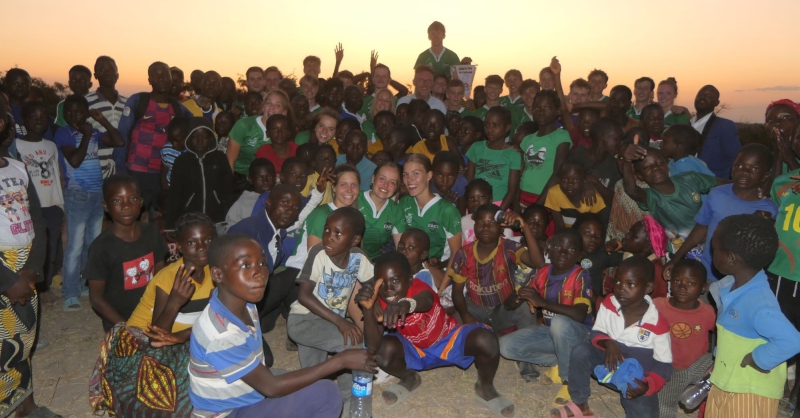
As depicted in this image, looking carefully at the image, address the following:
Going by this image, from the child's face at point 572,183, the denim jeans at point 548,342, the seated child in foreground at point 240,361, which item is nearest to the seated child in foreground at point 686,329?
the denim jeans at point 548,342

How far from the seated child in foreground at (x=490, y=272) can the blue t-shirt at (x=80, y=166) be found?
3.58 meters

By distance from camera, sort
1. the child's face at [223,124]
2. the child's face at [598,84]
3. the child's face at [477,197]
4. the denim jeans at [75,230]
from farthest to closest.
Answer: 1. the child's face at [598,84]
2. the child's face at [223,124]
3. the denim jeans at [75,230]
4. the child's face at [477,197]

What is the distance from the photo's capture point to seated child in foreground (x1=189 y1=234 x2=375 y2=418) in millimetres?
2674

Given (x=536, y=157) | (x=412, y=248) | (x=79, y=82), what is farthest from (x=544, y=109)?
(x=79, y=82)

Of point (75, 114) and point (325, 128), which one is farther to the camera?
point (325, 128)

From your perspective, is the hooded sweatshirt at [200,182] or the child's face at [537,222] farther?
the hooded sweatshirt at [200,182]

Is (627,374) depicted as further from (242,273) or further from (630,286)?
(242,273)

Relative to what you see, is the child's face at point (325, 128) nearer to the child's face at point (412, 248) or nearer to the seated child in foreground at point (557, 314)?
the child's face at point (412, 248)

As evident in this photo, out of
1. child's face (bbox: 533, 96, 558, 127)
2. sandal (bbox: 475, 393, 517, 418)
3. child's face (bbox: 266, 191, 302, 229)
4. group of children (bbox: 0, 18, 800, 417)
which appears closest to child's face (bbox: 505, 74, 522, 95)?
group of children (bbox: 0, 18, 800, 417)

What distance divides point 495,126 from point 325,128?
1.80 m

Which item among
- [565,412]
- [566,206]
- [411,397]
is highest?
[566,206]

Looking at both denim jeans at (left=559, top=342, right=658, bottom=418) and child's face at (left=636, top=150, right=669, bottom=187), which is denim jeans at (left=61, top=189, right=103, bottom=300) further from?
child's face at (left=636, top=150, right=669, bottom=187)

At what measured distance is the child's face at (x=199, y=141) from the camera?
5438mm

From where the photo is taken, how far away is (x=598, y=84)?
7.56 metres
